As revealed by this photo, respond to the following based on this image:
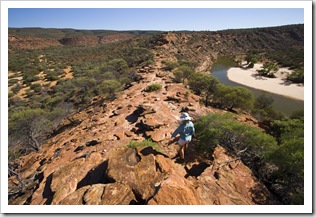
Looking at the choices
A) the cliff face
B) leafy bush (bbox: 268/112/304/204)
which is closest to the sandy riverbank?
leafy bush (bbox: 268/112/304/204)

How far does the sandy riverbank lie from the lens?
25905mm

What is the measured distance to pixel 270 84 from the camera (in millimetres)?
30766

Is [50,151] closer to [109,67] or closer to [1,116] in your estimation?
[1,116]

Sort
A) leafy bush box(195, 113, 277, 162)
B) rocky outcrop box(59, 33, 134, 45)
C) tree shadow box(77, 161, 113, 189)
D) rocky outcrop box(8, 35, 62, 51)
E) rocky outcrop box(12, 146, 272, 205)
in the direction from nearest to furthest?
rocky outcrop box(12, 146, 272, 205)
tree shadow box(77, 161, 113, 189)
leafy bush box(195, 113, 277, 162)
rocky outcrop box(8, 35, 62, 51)
rocky outcrop box(59, 33, 134, 45)

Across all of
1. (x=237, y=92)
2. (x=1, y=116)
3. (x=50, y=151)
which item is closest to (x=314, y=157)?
Result: (x=1, y=116)

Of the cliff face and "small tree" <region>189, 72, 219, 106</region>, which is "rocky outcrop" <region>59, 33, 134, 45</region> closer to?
the cliff face

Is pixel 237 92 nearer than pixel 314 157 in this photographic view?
No

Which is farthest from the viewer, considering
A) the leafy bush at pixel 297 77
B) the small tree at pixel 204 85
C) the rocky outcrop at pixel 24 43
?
the rocky outcrop at pixel 24 43

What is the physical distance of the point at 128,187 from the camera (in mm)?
3629

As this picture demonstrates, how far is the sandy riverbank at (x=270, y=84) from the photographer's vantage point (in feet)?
85.0

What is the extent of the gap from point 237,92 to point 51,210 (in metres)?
14.3

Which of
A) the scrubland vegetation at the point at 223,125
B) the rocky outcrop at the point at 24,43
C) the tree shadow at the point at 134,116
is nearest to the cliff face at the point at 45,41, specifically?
the rocky outcrop at the point at 24,43

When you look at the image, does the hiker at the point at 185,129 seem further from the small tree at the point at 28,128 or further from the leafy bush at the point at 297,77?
the leafy bush at the point at 297,77

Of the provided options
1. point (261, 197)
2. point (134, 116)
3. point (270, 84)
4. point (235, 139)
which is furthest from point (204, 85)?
point (270, 84)
